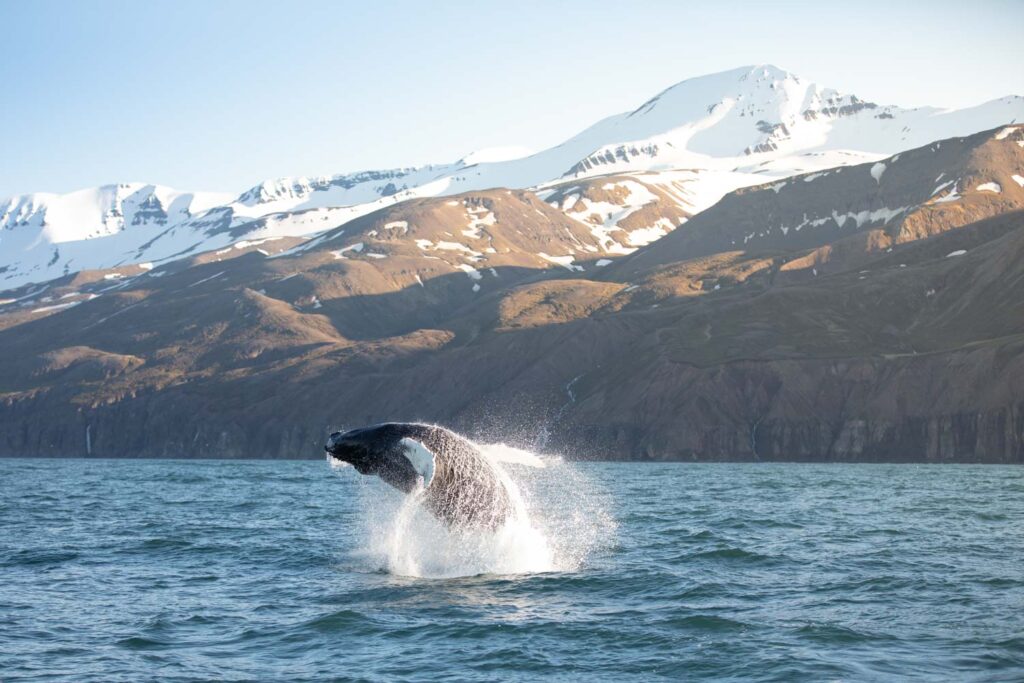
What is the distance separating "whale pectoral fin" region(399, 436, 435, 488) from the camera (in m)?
30.0

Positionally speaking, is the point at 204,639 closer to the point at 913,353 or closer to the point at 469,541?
the point at 469,541

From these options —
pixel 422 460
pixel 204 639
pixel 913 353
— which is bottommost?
pixel 204 639

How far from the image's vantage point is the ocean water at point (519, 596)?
77.8ft

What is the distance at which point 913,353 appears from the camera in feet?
514

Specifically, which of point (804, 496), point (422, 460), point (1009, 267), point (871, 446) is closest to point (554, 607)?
point (422, 460)

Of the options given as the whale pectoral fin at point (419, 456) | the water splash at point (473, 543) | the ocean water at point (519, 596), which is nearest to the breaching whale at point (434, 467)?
the whale pectoral fin at point (419, 456)

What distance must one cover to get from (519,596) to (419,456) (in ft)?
14.4

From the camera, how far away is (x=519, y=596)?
30562 mm

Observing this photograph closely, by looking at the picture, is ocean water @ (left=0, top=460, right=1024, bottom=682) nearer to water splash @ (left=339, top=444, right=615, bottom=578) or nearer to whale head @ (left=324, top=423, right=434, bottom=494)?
water splash @ (left=339, top=444, right=615, bottom=578)

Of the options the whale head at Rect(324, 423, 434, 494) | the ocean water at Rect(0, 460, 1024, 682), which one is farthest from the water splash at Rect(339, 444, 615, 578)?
the whale head at Rect(324, 423, 434, 494)

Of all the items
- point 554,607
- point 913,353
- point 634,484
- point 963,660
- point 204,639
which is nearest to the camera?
point 963,660

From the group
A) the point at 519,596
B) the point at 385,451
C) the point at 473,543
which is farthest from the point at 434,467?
the point at 473,543

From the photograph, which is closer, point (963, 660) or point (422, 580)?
point (963, 660)

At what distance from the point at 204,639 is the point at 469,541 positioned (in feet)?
31.3
